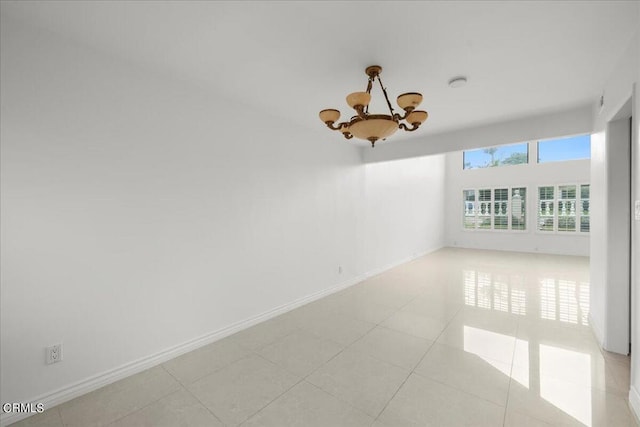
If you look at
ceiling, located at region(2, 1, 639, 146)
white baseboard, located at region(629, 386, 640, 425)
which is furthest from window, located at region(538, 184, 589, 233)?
white baseboard, located at region(629, 386, 640, 425)

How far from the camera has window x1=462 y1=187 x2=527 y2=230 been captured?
8.17 metres

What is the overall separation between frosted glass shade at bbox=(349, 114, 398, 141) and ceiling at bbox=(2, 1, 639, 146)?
0.56m

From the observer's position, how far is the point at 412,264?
6523 mm

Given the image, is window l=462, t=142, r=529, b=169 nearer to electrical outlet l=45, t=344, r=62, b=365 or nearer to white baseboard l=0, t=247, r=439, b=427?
white baseboard l=0, t=247, r=439, b=427

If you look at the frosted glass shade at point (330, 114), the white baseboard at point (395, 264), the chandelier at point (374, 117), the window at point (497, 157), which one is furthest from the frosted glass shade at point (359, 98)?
the window at point (497, 157)

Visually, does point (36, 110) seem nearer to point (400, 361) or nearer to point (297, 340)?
point (297, 340)

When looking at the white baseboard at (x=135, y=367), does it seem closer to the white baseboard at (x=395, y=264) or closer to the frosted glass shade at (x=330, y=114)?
the white baseboard at (x=395, y=264)

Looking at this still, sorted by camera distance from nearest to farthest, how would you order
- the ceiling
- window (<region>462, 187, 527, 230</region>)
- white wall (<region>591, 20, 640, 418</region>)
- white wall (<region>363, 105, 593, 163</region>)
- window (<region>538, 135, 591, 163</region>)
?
the ceiling → white wall (<region>591, 20, 640, 418</region>) → white wall (<region>363, 105, 593, 163</region>) → window (<region>538, 135, 591, 163</region>) → window (<region>462, 187, 527, 230</region>)

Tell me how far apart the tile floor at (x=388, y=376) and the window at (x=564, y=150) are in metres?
5.51

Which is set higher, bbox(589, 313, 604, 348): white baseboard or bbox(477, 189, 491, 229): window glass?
bbox(477, 189, 491, 229): window glass

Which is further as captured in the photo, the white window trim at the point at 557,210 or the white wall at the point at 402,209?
the white window trim at the point at 557,210

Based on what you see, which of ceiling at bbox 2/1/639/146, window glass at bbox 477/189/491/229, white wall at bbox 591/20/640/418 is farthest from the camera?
window glass at bbox 477/189/491/229

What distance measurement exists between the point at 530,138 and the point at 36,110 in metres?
5.00

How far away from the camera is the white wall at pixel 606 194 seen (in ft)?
5.91
